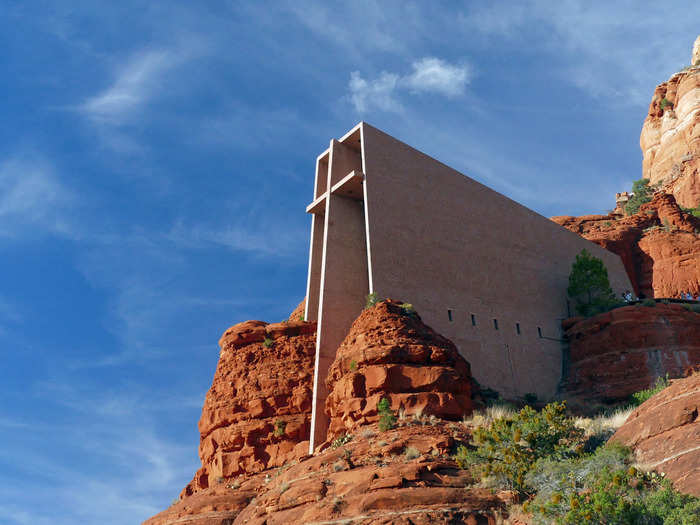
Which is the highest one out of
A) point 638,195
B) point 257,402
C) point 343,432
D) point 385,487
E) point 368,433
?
point 638,195

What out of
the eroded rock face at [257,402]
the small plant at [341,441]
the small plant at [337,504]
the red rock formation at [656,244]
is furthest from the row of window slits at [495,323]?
the red rock formation at [656,244]

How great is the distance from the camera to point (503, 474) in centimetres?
1356

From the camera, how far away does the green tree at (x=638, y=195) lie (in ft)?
171

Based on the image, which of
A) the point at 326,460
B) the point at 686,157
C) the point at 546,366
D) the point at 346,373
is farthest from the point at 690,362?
the point at 686,157

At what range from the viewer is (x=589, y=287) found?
3272 centimetres

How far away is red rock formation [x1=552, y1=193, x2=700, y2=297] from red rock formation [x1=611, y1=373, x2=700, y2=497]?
101 ft

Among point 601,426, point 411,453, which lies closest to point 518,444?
point 411,453

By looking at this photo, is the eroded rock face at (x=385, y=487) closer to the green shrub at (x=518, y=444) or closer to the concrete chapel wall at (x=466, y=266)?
the green shrub at (x=518, y=444)

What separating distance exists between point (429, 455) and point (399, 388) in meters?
3.37

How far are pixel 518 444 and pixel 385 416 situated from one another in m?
3.85

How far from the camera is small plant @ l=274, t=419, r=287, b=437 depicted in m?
24.0

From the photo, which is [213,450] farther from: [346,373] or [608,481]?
[608,481]

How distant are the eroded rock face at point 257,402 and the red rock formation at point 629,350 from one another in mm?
11287

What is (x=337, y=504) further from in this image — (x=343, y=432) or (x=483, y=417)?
(x=483, y=417)
